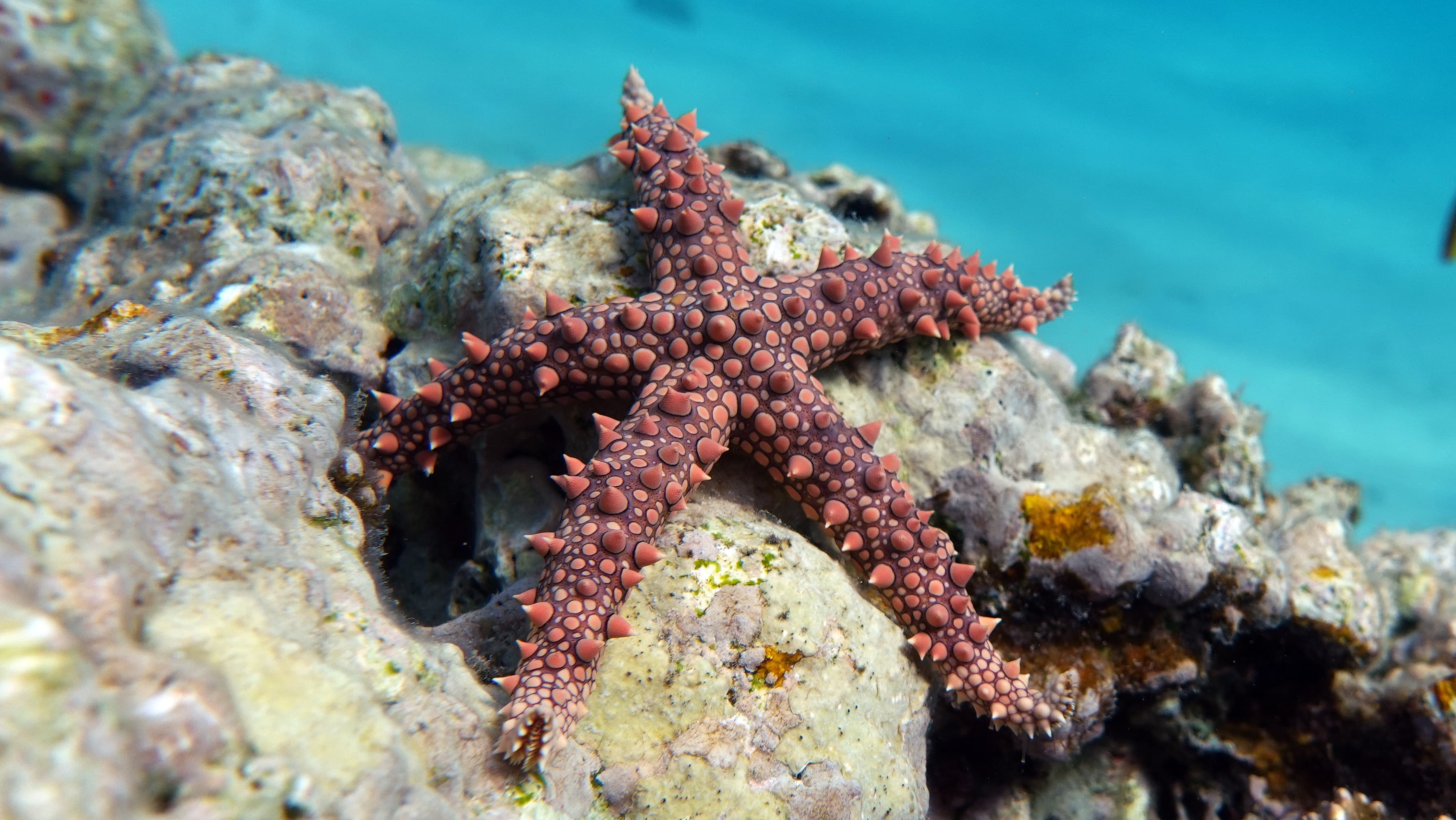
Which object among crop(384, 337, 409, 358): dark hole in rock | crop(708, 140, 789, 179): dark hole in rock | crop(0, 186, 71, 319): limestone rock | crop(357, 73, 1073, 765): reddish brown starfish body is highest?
crop(708, 140, 789, 179): dark hole in rock

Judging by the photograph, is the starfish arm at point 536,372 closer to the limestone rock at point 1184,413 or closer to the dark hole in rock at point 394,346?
the dark hole in rock at point 394,346

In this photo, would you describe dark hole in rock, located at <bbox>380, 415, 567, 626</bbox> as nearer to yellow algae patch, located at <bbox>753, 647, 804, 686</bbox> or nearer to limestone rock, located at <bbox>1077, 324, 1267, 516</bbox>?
yellow algae patch, located at <bbox>753, 647, 804, 686</bbox>

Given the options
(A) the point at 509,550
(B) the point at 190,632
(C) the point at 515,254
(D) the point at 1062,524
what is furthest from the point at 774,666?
(C) the point at 515,254

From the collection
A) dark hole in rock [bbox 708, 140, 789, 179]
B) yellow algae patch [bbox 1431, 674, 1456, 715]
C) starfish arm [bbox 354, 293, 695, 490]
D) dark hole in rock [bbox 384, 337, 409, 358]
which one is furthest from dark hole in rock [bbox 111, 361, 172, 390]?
yellow algae patch [bbox 1431, 674, 1456, 715]

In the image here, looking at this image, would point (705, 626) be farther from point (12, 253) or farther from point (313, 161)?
point (12, 253)

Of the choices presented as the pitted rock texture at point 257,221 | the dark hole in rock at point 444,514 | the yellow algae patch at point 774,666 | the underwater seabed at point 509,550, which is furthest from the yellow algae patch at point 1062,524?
the pitted rock texture at point 257,221

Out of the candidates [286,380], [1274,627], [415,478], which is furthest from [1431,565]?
[286,380]
